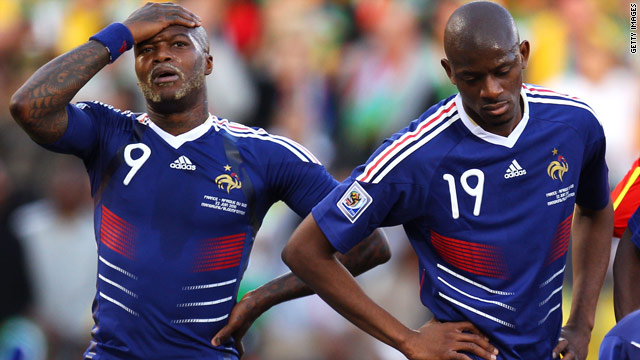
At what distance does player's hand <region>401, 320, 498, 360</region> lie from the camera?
3.88 metres

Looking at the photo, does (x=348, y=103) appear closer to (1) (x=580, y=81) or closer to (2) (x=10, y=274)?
(1) (x=580, y=81)

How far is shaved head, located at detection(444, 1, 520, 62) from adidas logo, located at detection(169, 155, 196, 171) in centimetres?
141

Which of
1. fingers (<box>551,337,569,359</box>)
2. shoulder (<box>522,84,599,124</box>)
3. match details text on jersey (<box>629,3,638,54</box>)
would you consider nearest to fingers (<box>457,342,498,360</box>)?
fingers (<box>551,337,569,359</box>)

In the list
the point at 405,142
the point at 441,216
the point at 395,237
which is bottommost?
the point at 395,237

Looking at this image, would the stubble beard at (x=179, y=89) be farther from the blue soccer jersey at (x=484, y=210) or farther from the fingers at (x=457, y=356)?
the fingers at (x=457, y=356)

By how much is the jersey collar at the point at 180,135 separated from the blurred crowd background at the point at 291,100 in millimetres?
3664

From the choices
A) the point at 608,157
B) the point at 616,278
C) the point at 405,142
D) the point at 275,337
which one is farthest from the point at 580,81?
the point at 405,142

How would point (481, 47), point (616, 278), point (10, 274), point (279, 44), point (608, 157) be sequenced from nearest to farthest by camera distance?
point (481, 47) → point (616, 278) → point (10, 274) → point (608, 157) → point (279, 44)

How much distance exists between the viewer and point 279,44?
9406mm

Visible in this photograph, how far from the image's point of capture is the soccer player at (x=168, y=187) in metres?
4.34

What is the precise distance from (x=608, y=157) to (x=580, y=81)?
798 mm

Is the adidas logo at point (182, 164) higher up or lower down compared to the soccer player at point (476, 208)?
higher up

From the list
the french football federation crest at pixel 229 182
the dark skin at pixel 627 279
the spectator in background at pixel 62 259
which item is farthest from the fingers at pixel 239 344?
the spectator in background at pixel 62 259

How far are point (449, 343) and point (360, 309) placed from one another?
0.42 meters
